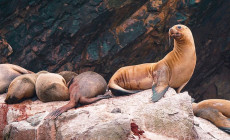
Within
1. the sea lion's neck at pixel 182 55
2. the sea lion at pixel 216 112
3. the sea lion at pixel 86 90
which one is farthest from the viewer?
the sea lion's neck at pixel 182 55

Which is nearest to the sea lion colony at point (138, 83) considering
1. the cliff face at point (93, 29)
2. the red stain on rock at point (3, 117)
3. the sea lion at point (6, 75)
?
the red stain on rock at point (3, 117)

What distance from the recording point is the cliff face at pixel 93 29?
35.0 ft

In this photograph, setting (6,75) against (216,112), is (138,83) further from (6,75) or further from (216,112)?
(6,75)

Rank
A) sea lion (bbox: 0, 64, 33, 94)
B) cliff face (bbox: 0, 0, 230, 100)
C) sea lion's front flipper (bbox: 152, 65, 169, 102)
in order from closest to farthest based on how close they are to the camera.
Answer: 1. sea lion's front flipper (bbox: 152, 65, 169, 102)
2. sea lion (bbox: 0, 64, 33, 94)
3. cliff face (bbox: 0, 0, 230, 100)

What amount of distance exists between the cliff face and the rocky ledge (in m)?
5.30

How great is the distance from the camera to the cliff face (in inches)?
420

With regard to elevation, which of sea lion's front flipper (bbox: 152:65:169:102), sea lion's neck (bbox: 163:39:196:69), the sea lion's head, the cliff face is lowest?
the cliff face

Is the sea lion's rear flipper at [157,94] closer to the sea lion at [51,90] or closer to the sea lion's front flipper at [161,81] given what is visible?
the sea lion's front flipper at [161,81]

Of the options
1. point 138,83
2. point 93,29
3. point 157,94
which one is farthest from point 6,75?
point 93,29

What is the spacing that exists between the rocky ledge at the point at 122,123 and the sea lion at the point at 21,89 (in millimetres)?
788

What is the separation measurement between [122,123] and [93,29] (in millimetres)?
6631

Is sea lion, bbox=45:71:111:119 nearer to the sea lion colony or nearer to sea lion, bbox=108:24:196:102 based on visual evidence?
the sea lion colony

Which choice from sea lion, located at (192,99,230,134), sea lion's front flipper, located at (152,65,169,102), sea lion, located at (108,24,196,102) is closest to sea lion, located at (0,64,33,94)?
sea lion, located at (108,24,196,102)

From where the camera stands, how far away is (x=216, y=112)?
241 inches
